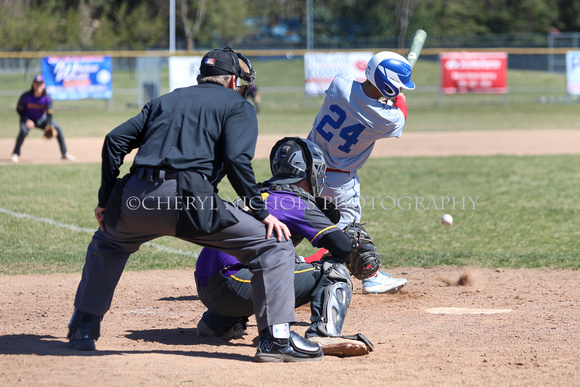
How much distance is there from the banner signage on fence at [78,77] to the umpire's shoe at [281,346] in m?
26.0

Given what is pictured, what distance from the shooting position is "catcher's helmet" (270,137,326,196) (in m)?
4.52

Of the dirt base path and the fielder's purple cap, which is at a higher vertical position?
the fielder's purple cap

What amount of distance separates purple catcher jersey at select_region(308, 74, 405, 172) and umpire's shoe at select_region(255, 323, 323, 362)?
237 cm

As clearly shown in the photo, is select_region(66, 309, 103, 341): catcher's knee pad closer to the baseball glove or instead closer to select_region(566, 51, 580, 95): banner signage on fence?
the baseball glove

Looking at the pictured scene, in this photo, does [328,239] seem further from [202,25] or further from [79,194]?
[202,25]

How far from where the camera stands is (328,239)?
420 cm

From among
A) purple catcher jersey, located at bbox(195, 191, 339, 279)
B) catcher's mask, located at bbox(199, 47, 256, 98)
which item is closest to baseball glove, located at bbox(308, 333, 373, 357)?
purple catcher jersey, located at bbox(195, 191, 339, 279)

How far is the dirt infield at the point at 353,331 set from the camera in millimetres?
3693

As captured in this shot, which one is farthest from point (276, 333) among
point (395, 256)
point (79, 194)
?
point (79, 194)

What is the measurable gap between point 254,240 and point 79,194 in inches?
317

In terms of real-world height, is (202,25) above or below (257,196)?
above

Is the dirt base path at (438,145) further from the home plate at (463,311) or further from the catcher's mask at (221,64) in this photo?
the catcher's mask at (221,64)

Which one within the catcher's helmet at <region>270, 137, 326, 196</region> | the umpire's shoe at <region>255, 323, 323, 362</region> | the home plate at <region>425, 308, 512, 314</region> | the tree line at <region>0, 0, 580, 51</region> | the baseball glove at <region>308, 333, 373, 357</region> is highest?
the tree line at <region>0, 0, 580, 51</region>

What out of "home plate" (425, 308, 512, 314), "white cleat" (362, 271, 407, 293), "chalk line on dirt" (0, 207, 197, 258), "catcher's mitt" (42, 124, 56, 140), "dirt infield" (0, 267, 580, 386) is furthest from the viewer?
"catcher's mitt" (42, 124, 56, 140)
